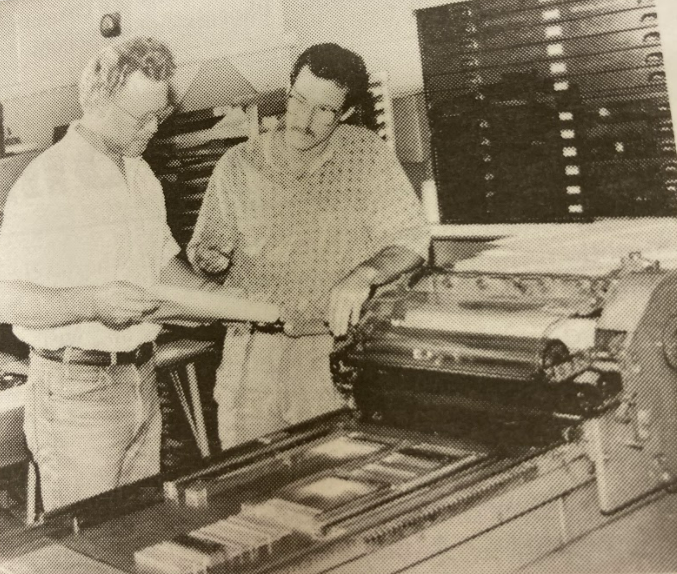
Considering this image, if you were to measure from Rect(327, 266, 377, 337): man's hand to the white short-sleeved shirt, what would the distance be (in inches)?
19.1

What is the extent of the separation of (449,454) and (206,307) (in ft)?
1.78

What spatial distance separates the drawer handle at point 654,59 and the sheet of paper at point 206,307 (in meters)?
0.86

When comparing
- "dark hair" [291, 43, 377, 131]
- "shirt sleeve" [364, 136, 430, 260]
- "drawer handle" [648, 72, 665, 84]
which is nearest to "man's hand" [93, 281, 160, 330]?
"shirt sleeve" [364, 136, 430, 260]

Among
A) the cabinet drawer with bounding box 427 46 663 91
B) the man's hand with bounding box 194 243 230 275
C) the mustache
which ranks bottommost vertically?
the man's hand with bounding box 194 243 230 275

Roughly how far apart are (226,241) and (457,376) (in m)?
0.79

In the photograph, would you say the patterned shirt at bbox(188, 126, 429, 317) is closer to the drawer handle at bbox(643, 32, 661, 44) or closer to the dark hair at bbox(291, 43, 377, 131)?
the dark hair at bbox(291, 43, 377, 131)

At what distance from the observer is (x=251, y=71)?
6.46 ft

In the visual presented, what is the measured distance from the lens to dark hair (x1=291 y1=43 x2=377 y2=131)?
1.72 meters

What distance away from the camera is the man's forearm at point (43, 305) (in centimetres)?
164

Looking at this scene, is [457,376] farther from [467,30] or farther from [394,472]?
[467,30]

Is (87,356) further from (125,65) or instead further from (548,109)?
(548,109)

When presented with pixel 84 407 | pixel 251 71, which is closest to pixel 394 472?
pixel 84 407

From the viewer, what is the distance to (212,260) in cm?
180

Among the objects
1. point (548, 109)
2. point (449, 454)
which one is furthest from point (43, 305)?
point (548, 109)
